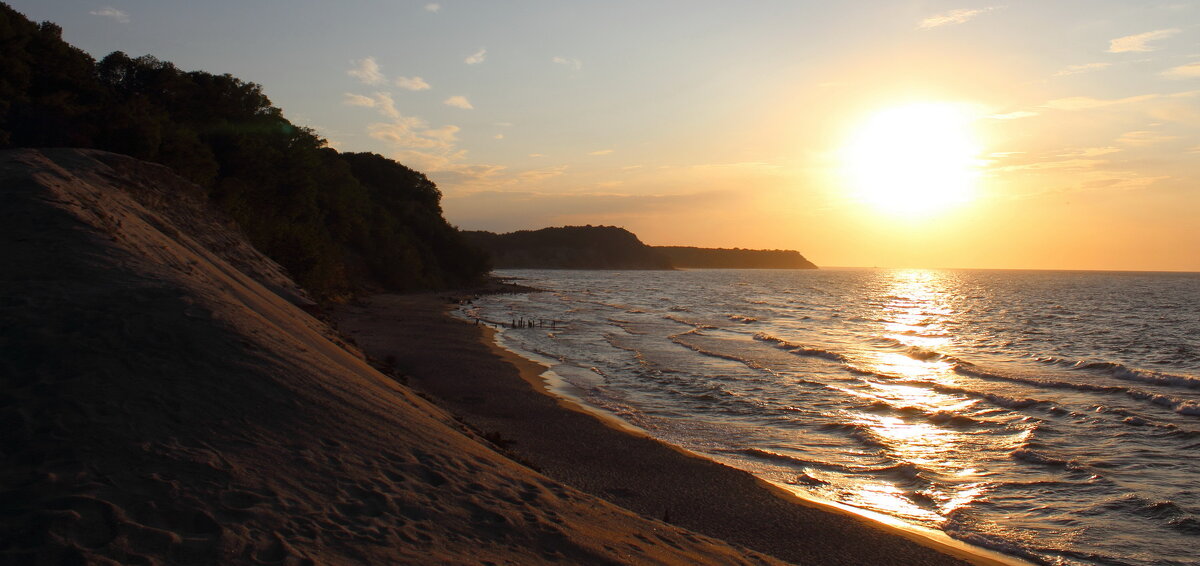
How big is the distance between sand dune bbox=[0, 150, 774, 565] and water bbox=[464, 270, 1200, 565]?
5763 mm

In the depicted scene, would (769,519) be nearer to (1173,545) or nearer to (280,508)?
(1173,545)

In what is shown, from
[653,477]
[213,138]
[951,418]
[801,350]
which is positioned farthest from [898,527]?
[213,138]

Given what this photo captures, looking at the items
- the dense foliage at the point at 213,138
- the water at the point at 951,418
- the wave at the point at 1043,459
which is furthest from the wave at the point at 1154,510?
the dense foliage at the point at 213,138

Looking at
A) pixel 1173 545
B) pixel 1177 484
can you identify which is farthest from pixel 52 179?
pixel 1177 484

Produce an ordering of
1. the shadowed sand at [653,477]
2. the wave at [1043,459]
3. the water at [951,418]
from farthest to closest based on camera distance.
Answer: the wave at [1043,459] < the water at [951,418] < the shadowed sand at [653,477]

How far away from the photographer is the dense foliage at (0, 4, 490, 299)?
27.1 m

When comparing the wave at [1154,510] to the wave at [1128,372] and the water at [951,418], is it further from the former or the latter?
the wave at [1128,372]

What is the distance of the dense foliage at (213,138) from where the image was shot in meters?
27.1

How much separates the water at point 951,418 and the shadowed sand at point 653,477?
133cm

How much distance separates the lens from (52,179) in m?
13.7

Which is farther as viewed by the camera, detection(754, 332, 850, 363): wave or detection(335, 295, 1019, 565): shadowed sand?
detection(754, 332, 850, 363): wave

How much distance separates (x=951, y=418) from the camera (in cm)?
1992

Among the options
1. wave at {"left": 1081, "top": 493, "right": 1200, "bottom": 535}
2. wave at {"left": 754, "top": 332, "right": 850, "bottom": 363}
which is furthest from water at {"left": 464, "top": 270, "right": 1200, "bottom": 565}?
wave at {"left": 754, "top": 332, "right": 850, "bottom": 363}

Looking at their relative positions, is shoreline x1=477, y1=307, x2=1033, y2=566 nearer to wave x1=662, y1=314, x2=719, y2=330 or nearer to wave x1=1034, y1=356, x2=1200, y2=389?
wave x1=1034, y1=356, x2=1200, y2=389
